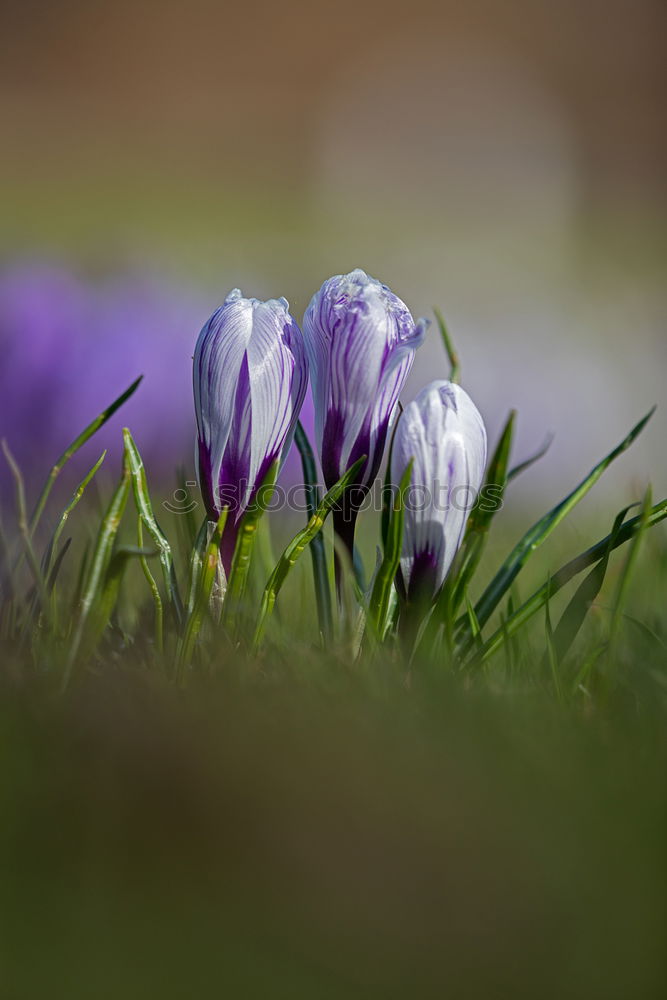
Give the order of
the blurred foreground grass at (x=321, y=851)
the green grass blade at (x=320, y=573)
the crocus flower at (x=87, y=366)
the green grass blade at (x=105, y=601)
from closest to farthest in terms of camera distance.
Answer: the blurred foreground grass at (x=321, y=851) → the green grass blade at (x=105, y=601) → the green grass blade at (x=320, y=573) → the crocus flower at (x=87, y=366)

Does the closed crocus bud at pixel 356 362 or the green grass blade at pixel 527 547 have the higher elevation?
the closed crocus bud at pixel 356 362

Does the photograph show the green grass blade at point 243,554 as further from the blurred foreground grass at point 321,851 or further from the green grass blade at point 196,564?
the blurred foreground grass at point 321,851

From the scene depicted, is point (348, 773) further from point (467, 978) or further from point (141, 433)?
point (141, 433)

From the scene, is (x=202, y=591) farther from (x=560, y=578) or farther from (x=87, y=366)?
(x=87, y=366)

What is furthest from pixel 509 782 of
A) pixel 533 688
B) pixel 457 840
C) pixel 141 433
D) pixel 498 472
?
pixel 141 433
